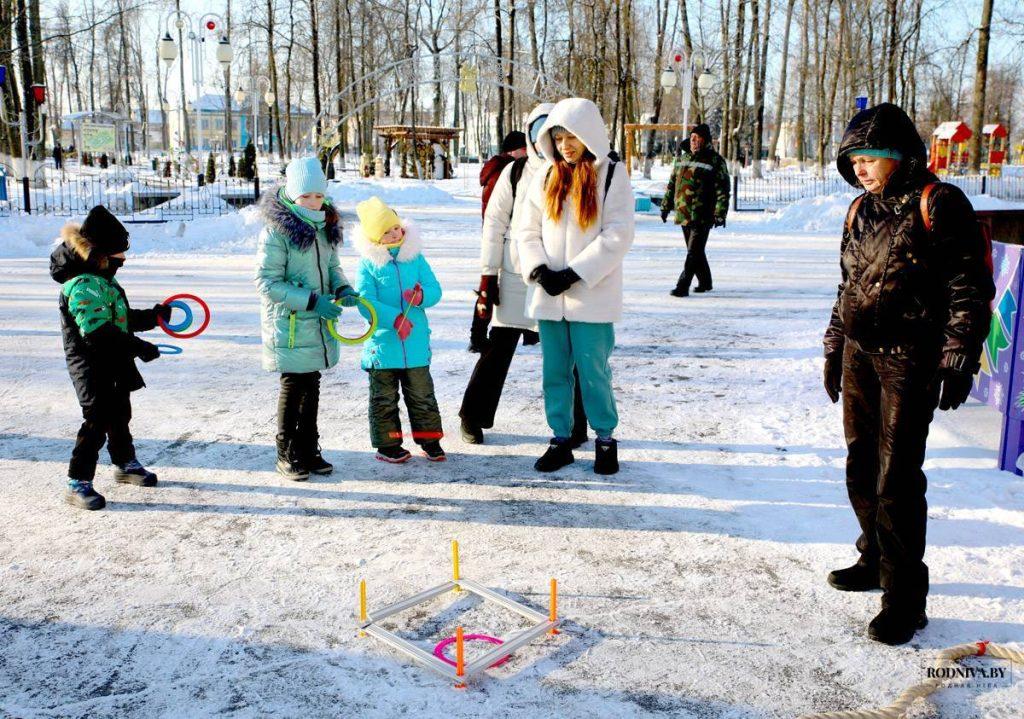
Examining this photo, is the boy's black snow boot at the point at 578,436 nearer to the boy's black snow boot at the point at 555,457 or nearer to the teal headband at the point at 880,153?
the boy's black snow boot at the point at 555,457

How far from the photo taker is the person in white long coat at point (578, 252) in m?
4.46

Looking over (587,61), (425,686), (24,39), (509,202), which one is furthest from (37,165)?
(425,686)

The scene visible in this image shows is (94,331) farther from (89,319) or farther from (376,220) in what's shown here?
(376,220)

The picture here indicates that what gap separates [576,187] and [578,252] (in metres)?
0.32

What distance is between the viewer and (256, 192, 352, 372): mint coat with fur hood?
4.51 meters

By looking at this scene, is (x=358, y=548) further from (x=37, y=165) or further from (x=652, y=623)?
(x=37, y=165)

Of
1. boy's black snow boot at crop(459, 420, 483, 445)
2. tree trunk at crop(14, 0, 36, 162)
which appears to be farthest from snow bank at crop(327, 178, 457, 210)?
boy's black snow boot at crop(459, 420, 483, 445)

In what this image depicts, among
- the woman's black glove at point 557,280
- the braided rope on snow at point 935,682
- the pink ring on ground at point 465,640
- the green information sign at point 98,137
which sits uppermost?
the green information sign at point 98,137

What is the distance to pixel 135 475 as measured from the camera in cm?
468

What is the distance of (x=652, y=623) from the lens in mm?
3283

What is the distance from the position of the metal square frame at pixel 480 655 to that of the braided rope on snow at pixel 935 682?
3.02 feet

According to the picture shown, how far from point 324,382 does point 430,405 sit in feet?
6.30

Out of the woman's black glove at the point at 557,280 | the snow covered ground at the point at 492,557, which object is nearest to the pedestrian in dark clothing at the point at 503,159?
the woman's black glove at the point at 557,280

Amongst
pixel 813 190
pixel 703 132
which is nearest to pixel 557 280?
pixel 703 132
